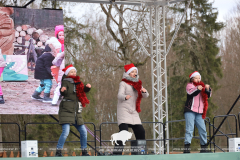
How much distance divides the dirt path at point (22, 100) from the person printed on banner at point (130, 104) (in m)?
2.67

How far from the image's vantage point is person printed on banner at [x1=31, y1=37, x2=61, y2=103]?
8142 mm

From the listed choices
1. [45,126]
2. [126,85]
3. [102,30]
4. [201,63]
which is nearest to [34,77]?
[126,85]

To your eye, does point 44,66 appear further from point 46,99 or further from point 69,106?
point 69,106

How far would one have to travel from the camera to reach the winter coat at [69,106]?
5.80 meters

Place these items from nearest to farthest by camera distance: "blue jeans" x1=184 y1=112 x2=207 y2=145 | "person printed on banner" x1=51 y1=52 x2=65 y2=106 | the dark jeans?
1. the dark jeans
2. "blue jeans" x1=184 y1=112 x2=207 y2=145
3. "person printed on banner" x1=51 y1=52 x2=65 y2=106

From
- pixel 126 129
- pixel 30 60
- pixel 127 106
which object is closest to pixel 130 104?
pixel 127 106

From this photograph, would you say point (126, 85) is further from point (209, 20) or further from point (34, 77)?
point (209, 20)

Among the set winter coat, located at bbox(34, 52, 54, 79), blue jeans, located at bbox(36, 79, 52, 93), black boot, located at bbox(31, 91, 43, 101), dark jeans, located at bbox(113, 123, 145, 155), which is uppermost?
winter coat, located at bbox(34, 52, 54, 79)

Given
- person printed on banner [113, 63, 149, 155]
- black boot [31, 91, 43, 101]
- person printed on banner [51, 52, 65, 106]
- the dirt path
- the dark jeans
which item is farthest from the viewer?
person printed on banner [51, 52, 65, 106]

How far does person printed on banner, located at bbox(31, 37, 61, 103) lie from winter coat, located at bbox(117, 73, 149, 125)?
9.08ft

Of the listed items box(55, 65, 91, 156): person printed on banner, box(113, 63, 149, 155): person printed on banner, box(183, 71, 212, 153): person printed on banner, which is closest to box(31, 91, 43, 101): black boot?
box(55, 65, 91, 156): person printed on banner

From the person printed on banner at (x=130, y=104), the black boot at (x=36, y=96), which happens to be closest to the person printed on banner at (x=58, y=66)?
the black boot at (x=36, y=96)

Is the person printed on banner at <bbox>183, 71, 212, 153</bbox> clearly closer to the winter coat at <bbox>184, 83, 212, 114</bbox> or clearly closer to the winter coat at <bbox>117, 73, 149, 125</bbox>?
the winter coat at <bbox>184, 83, 212, 114</bbox>

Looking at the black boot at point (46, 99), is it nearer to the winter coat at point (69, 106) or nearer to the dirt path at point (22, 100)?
the dirt path at point (22, 100)
